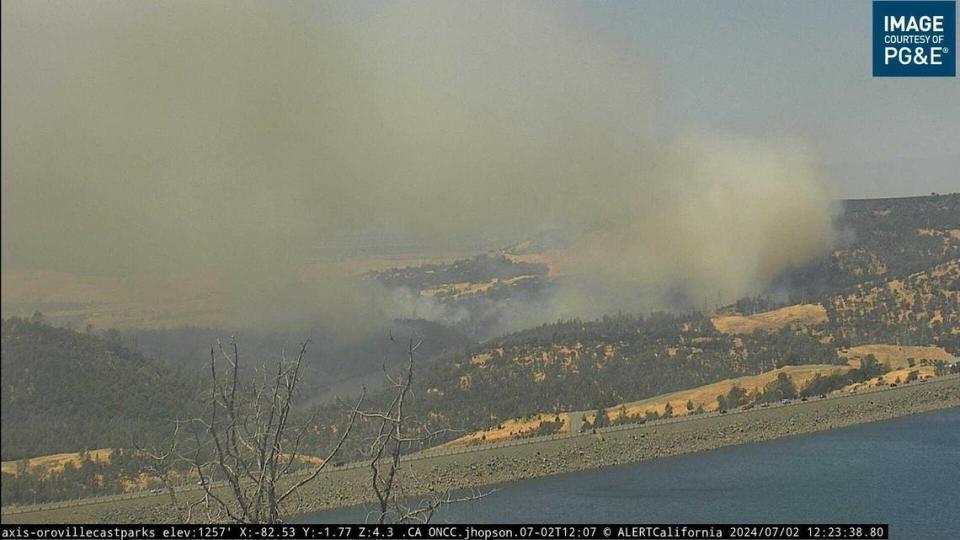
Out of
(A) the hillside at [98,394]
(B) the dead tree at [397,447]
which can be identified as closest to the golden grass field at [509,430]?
(A) the hillside at [98,394]

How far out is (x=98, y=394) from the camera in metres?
44.0

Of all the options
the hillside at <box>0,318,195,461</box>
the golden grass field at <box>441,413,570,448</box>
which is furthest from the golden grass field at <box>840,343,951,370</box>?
the hillside at <box>0,318,195,461</box>

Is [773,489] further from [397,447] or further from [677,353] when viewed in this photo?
[677,353]

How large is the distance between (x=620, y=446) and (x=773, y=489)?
18.7m

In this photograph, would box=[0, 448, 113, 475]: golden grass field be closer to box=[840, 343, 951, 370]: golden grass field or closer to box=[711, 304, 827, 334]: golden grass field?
box=[840, 343, 951, 370]: golden grass field

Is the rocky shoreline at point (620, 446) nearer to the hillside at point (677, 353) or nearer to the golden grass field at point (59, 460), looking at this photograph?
the golden grass field at point (59, 460)

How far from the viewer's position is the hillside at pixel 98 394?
29.6m

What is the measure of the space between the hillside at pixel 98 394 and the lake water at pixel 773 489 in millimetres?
9788

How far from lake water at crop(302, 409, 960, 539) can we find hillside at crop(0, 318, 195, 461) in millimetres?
9788

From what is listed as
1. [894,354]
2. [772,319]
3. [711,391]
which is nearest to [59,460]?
[711,391]

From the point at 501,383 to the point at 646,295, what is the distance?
155 ft

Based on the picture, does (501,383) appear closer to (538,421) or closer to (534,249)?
(538,421)

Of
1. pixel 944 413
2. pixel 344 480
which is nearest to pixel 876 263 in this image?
pixel 944 413

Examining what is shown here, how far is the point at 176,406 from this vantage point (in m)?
49.7
